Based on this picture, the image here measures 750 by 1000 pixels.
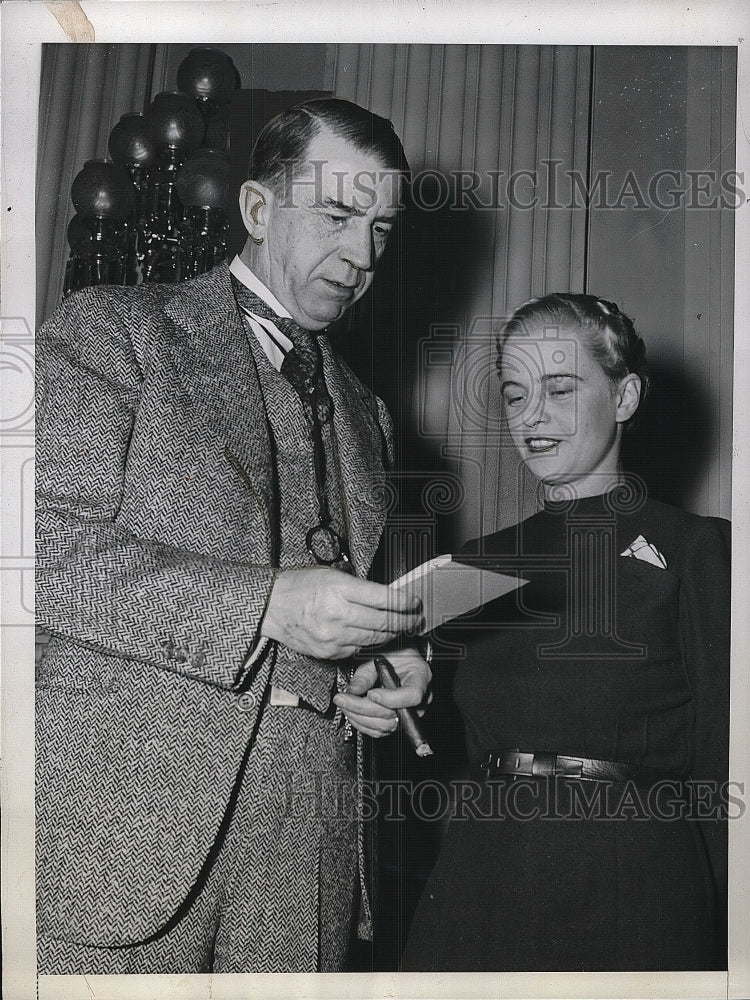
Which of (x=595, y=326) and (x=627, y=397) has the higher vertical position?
(x=595, y=326)

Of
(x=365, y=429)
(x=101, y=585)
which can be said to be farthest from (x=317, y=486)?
(x=101, y=585)

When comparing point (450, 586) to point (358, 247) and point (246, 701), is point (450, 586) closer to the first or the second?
point (246, 701)

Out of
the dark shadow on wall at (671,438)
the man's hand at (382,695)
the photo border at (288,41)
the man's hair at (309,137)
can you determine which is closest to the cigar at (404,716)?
the man's hand at (382,695)

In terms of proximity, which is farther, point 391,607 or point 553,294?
point 553,294

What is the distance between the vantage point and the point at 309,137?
1834 mm

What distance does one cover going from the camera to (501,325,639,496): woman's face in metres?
1.86

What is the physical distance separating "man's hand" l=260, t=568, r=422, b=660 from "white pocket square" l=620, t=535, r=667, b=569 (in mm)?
423

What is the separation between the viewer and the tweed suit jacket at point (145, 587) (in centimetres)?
171

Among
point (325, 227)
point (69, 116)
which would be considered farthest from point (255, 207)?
point (69, 116)

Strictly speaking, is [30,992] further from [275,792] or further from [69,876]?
[275,792]

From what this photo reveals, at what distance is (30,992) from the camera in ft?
5.99

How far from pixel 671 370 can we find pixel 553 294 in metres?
0.27

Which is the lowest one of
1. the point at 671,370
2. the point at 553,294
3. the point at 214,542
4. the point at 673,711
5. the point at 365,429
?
the point at 673,711

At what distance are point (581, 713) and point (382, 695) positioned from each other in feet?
1.20
